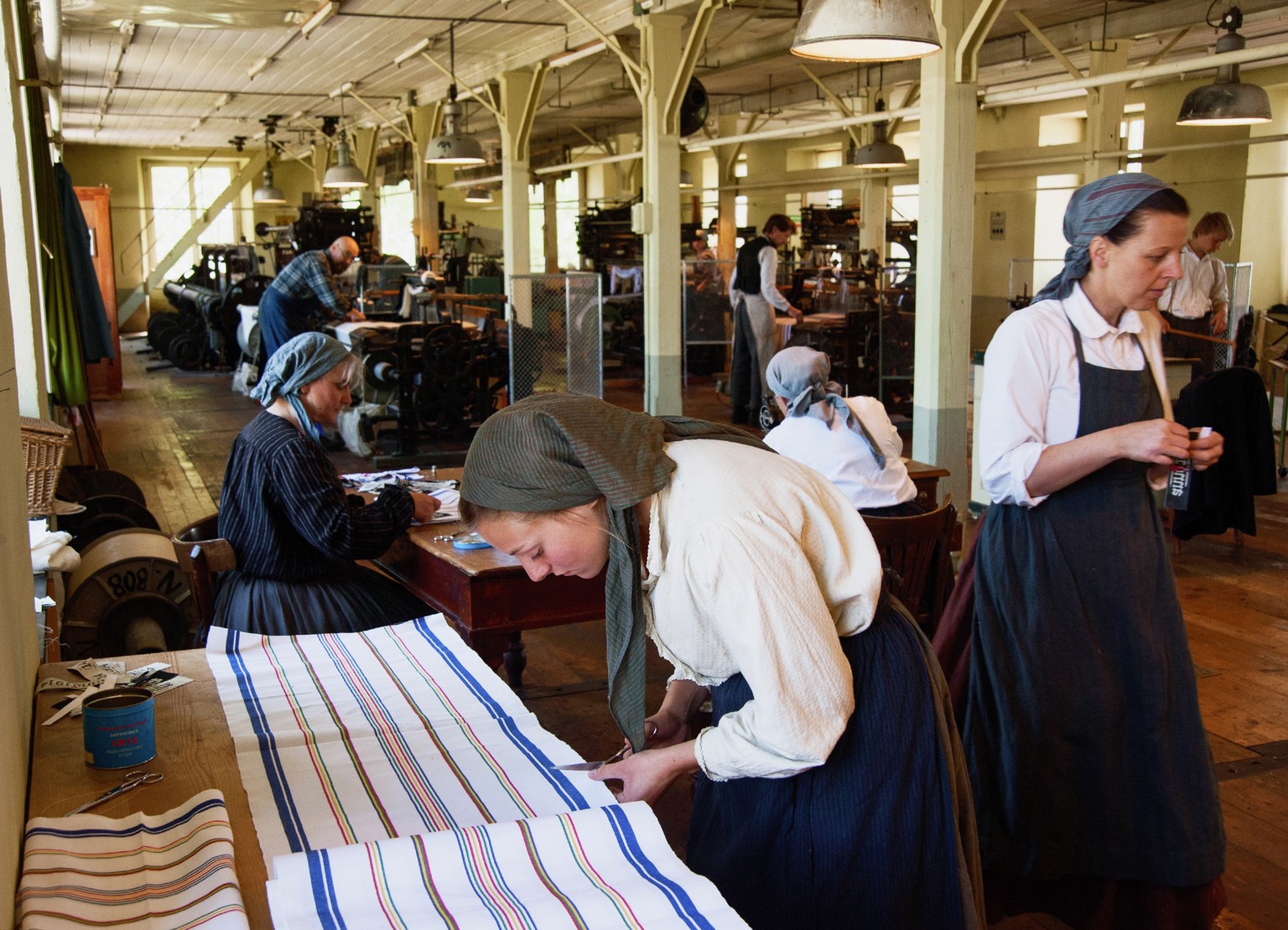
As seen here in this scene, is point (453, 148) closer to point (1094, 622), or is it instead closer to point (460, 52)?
Result: point (460, 52)

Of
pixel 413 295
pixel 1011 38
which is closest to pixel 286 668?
pixel 413 295

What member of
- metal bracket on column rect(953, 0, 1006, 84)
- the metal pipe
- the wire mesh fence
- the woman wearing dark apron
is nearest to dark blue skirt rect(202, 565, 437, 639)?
the woman wearing dark apron

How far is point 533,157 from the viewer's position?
2209 cm

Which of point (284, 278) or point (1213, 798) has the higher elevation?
point (284, 278)

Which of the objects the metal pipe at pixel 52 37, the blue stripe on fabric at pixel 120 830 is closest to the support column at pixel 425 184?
the metal pipe at pixel 52 37

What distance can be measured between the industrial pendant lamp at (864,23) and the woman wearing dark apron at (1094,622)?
153 cm

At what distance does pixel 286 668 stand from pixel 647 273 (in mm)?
7109

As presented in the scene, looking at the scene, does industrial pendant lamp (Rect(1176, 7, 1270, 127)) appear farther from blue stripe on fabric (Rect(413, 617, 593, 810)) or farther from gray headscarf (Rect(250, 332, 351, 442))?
blue stripe on fabric (Rect(413, 617, 593, 810))

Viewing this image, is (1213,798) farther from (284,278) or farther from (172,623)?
(284,278)

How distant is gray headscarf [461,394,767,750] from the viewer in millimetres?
1343

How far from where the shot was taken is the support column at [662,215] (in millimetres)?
8469

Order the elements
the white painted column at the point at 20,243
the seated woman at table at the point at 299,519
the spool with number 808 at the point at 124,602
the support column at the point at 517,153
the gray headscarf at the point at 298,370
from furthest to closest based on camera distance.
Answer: the support column at the point at 517,153 → the white painted column at the point at 20,243 → the spool with number 808 at the point at 124,602 → the gray headscarf at the point at 298,370 → the seated woman at table at the point at 299,519

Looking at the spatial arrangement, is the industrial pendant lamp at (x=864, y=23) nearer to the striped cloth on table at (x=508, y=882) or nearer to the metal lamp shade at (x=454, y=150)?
the striped cloth on table at (x=508, y=882)

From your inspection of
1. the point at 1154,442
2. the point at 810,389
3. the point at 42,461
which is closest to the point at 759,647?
the point at 1154,442
